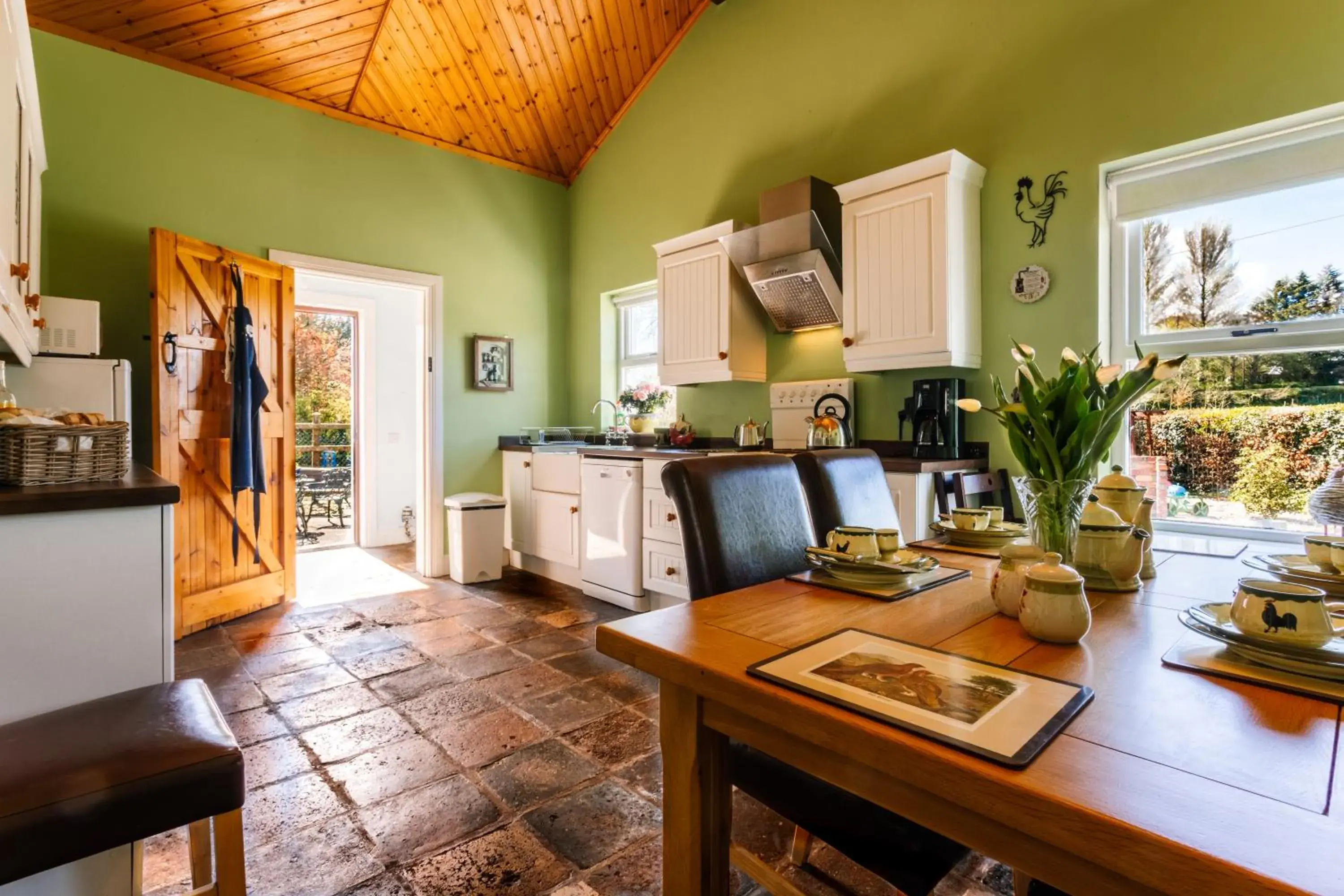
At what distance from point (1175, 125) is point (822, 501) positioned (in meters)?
2.16

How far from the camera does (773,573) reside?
1408 millimetres

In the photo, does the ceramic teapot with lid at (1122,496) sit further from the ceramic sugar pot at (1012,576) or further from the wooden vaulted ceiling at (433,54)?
the wooden vaulted ceiling at (433,54)

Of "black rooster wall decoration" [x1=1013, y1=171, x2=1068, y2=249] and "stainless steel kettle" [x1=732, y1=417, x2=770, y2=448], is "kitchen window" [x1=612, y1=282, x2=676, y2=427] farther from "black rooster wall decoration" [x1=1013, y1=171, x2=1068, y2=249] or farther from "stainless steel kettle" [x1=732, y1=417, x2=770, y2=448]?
"black rooster wall decoration" [x1=1013, y1=171, x2=1068, y2=249]

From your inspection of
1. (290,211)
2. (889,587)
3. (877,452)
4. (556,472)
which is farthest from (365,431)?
(889,587)

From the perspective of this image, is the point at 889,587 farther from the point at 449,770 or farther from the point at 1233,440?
the point at 1233,440

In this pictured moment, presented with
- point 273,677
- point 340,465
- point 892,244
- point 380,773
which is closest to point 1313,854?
point 380,773

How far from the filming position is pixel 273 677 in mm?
2730

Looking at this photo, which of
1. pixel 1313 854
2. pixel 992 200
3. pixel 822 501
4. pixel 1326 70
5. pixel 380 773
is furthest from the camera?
pixel 992 200

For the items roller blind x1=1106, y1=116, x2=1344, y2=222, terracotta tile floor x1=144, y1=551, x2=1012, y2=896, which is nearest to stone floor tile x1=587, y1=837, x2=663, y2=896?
terracotta tile floor x1=144, y1=551, x2=1012, y2=896

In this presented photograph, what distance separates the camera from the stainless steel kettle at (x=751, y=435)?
3.78m

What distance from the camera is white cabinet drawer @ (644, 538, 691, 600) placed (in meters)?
3.42

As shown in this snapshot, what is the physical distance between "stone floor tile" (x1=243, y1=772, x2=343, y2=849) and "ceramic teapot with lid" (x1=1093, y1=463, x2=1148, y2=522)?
209 centimetres

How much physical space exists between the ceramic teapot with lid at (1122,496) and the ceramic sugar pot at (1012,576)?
402 mm

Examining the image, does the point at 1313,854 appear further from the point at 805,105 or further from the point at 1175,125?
the point at 805,105
